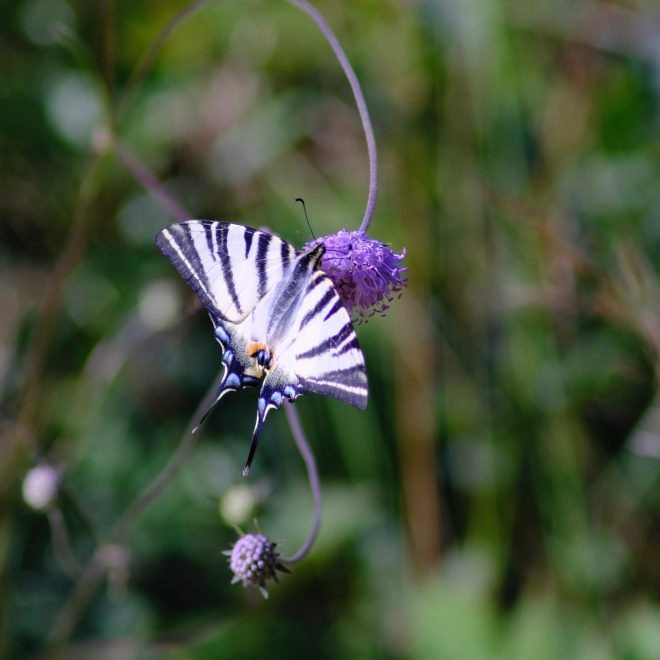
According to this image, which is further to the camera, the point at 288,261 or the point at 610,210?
the point at 610,210

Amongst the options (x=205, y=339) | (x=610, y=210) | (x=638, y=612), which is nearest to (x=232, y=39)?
(x=205, y=339)

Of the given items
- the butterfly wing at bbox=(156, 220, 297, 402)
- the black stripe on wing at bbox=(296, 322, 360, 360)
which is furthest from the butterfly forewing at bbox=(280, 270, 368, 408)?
the butterfly wing at bbox=(156, 220, 297, 402)

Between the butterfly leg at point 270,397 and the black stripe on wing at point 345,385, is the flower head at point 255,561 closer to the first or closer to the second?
the butterfly leg at point 270,397

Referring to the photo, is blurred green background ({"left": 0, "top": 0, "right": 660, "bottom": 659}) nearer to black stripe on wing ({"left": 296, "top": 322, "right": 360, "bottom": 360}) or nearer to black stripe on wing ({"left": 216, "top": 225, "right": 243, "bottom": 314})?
black stripe on wing ({"left": 216, "top": 225, "right": 243, "bottom": 314})

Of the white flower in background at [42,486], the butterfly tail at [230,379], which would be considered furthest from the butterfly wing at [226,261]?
the white flower in background at [42,486]

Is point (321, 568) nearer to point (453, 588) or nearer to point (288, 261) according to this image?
point (453, 588)

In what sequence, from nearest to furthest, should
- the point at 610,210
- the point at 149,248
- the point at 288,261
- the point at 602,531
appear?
→ 1. the point at 288,261
2. the point at 602,531
3. the point at 610,210
4. the point at 149,248
